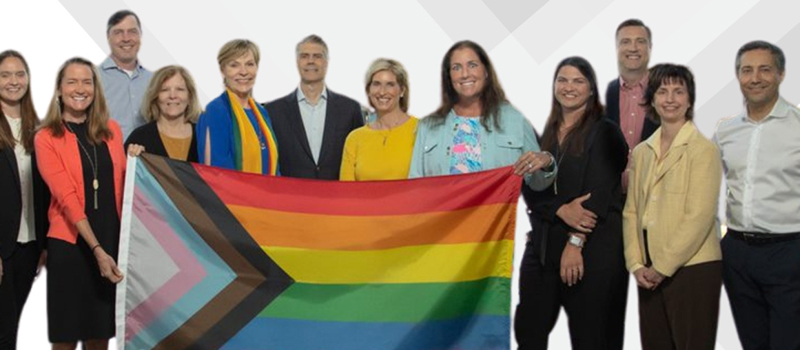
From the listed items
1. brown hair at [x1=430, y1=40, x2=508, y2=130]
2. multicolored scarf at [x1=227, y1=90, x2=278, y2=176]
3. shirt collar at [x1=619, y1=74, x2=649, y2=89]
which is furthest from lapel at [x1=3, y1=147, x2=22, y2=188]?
shirt collar at [x1=619, y1=74, x2=649, y2=89]

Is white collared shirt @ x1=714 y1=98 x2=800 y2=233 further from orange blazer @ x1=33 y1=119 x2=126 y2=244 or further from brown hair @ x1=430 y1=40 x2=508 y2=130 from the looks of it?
orange blazer @ x1=33 y1=119 x2=126 y2=244

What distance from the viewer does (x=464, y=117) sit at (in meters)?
5.23

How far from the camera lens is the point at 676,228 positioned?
16.0ft

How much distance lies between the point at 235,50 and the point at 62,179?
3.59 ft

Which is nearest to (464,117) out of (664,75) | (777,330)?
(664,75)

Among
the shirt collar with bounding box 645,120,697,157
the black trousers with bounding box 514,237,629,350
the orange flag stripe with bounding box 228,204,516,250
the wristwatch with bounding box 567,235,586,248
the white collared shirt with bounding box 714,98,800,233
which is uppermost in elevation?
the shirt collar with bounding box 645,120,697,157

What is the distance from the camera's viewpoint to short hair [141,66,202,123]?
5551mm

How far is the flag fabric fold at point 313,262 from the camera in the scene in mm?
5008

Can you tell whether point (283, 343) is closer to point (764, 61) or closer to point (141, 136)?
point (141, 136)

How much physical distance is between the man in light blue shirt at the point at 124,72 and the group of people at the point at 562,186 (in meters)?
0.57

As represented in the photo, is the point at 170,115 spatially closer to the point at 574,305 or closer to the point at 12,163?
the point at 12,163

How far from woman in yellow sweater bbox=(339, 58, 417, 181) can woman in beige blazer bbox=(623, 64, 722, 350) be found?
115 centimetres

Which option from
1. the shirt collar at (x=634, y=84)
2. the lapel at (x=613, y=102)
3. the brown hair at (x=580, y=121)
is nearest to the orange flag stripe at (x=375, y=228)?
the brown hair at (x=580, y=121)

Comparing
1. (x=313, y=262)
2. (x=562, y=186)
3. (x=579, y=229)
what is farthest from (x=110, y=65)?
(x=579, y=229)
